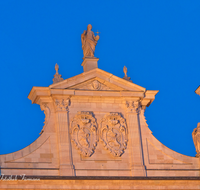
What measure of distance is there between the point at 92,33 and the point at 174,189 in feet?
24.8

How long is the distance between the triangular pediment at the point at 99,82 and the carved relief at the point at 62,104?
0.60 meters

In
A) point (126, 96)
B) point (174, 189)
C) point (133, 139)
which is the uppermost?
point (126, 96)

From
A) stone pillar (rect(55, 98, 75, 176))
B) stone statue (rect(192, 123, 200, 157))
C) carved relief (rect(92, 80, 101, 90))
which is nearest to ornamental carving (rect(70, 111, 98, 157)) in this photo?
stone pillar (rect(55, 98, 75, 176))

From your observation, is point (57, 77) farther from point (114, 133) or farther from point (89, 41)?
point (114, 133)

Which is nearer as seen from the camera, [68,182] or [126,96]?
[68,182]

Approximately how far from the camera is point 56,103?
95.9 feet

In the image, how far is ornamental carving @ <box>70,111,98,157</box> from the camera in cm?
2895

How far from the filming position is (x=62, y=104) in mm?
29312

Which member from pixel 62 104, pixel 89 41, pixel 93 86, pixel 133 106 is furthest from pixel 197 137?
pixel 89 41

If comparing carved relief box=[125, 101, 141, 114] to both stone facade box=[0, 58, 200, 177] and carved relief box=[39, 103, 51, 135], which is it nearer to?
stone facade box=[0, 58, 200, 177]

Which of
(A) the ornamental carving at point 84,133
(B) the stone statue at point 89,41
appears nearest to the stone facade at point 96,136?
(A) the ornamental carving at point 84,133

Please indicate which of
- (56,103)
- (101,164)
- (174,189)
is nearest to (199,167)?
(174,189)

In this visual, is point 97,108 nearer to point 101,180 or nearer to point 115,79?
point 115,79

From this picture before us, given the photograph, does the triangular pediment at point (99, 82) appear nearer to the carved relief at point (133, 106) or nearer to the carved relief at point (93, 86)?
the carved relief at point (93, 86)
